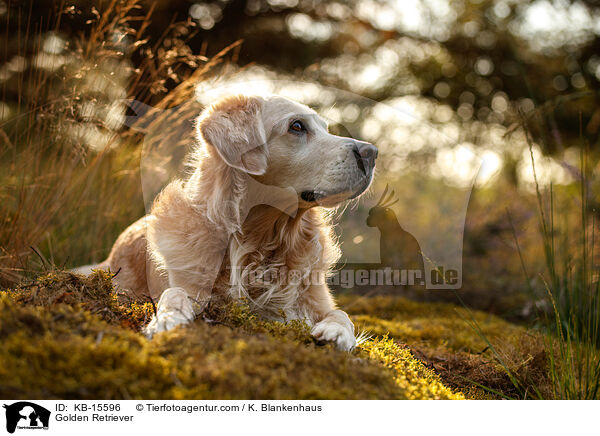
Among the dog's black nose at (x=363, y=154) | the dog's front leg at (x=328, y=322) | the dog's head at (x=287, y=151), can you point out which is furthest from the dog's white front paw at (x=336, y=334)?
the dog's black nose at (x=363, y=154)

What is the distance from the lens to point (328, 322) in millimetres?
1924

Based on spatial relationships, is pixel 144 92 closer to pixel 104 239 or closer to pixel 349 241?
pixel 104 239

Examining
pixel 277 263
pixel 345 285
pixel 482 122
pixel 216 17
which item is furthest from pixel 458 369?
pixel 482 122

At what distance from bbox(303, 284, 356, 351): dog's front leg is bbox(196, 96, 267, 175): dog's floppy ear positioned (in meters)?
0.71

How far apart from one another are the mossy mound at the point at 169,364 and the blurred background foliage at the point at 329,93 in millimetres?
882

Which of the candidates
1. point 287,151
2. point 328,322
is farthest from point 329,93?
point 328,322

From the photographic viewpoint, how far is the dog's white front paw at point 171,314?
1.58m

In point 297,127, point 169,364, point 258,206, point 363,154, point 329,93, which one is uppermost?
point 329,93

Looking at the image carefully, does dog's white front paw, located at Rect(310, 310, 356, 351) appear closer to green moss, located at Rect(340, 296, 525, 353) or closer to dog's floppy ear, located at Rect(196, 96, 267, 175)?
green moss, located at Rect(340, 296, 525, 353)

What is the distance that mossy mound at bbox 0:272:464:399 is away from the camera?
1.10 metres
